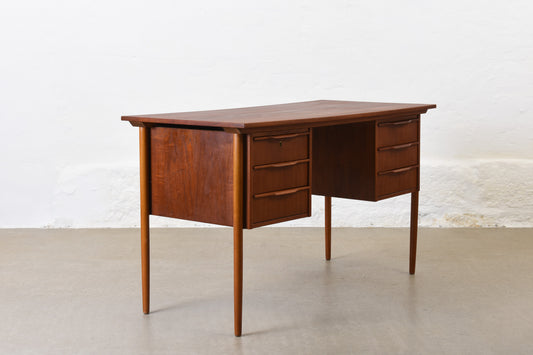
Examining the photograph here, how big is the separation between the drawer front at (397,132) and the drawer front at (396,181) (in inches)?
6.0

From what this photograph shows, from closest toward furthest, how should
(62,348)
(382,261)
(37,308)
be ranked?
(62,348) < (37,308) < (382,261)

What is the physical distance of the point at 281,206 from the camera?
10.5ft

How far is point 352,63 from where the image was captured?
5422mm

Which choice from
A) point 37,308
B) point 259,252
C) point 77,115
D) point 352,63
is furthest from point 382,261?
point 77,115

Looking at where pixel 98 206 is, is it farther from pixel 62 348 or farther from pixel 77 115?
pixel 62 348

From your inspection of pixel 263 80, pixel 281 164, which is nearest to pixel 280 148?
pixel 281 164

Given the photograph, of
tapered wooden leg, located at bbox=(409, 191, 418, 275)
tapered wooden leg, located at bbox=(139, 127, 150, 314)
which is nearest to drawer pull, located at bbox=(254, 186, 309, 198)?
tapered wooden leg, located at bbox=(139, 127, 150, 314)

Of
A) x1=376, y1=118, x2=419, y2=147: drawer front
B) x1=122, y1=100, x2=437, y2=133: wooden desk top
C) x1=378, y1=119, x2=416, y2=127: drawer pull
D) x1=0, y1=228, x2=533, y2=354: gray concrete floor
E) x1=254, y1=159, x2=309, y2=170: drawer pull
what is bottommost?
x1=0, y1=228, x2=533, y2=354: gray concrete floor

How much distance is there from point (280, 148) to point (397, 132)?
973mm

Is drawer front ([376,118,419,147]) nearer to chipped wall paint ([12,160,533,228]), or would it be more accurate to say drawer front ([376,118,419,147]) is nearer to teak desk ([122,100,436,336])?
teak desk ([122,100,436,336])

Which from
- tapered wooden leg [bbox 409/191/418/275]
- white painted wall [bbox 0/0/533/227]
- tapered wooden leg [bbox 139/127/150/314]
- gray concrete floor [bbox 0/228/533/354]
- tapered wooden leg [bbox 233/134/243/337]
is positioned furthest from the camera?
white painted wall [bbox 0/0/533/227]

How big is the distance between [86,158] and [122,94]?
1.75ft

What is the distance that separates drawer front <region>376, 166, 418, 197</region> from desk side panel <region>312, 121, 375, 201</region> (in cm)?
6

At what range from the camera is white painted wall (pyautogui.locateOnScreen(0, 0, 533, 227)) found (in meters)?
5.38
